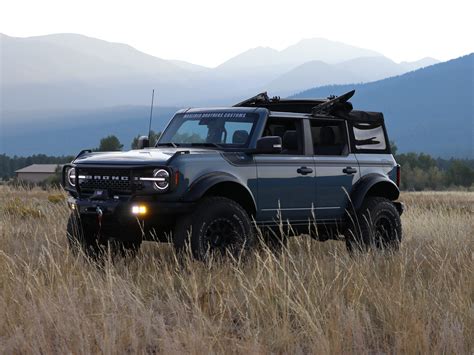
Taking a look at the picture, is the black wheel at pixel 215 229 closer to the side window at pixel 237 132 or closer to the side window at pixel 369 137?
the side window at pixel 237 132

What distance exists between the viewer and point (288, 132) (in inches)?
376

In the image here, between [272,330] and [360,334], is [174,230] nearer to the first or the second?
[272,330]

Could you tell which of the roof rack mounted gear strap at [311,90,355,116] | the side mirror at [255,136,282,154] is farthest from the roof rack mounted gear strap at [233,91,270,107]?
the side mirror at [255,136,282,154]

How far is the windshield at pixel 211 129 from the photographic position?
366 inches

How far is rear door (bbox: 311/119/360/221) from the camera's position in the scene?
979cm

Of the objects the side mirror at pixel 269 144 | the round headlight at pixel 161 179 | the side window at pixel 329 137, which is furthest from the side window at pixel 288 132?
the round headlight at pixel 161 179

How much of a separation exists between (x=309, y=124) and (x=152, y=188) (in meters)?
2.54

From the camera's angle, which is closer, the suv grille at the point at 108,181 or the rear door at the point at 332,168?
the suv grille at the point at 108,181

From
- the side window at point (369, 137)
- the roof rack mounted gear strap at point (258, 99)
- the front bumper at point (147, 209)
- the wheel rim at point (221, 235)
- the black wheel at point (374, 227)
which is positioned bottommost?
the black wheel at point (374, 227)

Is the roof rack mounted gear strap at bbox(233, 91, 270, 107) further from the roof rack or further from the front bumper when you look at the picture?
the front bumper

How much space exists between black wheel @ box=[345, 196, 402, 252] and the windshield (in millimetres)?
1746

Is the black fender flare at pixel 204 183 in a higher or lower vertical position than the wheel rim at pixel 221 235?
higher

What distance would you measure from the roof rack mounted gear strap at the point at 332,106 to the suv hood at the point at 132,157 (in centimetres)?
187

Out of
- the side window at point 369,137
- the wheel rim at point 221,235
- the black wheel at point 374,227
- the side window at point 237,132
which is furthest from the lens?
the side window at point 369,137
